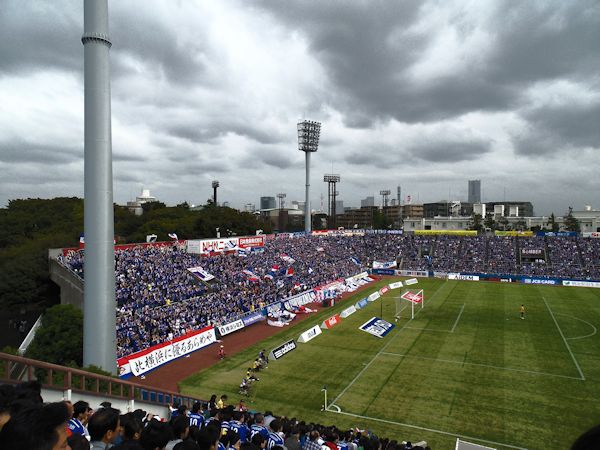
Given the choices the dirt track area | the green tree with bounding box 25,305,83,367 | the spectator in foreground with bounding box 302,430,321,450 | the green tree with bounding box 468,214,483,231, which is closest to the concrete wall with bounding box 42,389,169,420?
the spectator in foreground with bounding box 302,430,321,450

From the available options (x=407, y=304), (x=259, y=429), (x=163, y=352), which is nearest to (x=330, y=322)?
(x=407, y=304)

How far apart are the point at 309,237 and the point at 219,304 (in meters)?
42.7

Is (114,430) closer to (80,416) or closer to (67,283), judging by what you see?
(80,416)

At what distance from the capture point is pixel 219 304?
35.2 meters

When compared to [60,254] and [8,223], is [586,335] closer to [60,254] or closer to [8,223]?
[60,254]

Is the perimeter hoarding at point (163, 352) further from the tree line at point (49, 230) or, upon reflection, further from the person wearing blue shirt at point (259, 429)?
the tree line at point (49, 230)

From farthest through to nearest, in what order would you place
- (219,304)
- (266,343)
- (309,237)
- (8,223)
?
Answer: (309,237)
(8,223)
(219,304)
(266,343)

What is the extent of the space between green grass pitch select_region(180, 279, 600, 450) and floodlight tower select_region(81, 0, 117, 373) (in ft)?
18.5

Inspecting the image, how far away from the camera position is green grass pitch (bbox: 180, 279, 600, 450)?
18.2 metres

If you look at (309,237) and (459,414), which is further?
(309,237)

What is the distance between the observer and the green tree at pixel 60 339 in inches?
901

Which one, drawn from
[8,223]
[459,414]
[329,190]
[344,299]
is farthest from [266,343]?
[329,190]

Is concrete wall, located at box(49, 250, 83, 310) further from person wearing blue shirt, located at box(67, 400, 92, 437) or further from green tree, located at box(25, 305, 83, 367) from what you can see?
person wearing blue shirt, located at box(67, 400, 92, 437)

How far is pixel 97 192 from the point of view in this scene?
19203mm
